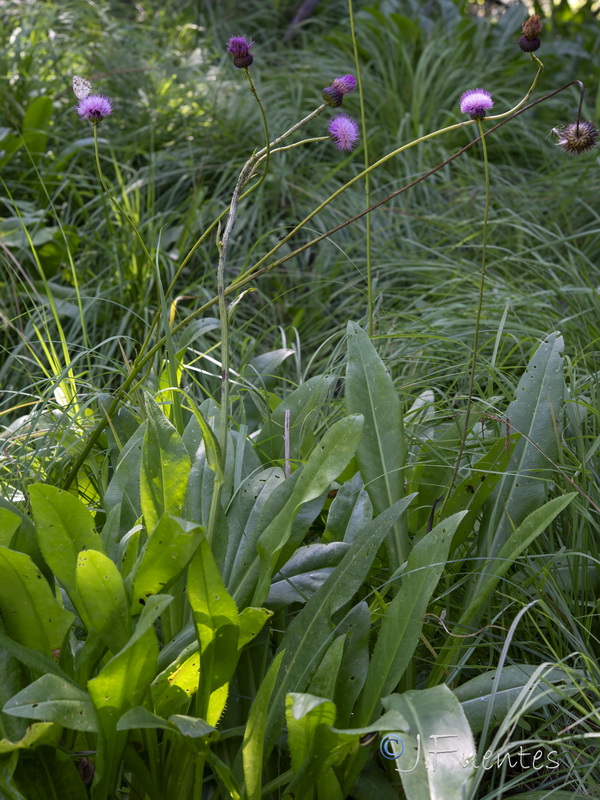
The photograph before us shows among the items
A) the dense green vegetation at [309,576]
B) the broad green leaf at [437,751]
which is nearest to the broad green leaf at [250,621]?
the dense green vegetation at [309,576]

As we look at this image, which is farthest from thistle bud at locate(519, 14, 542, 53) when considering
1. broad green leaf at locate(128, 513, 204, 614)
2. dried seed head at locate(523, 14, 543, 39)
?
broad green leaf at locate(128, 513, 204, 614)

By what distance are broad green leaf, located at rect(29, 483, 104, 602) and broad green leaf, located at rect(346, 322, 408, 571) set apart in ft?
1.63

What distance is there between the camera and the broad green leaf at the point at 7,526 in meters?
1.13

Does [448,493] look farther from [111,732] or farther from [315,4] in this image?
[315,4]

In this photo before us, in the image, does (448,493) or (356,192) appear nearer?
(448,493)

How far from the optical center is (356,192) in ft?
11.6

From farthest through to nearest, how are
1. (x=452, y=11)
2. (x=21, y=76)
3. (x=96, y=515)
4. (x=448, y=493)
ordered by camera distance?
(x=452, y=11)
(x=21, y=76)
(x=96, y=515)
(x=448, y=493)

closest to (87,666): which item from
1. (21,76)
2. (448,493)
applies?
(448,493)

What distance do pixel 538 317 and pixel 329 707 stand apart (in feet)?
5.40

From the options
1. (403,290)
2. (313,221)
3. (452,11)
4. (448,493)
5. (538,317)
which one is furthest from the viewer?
(452,11)

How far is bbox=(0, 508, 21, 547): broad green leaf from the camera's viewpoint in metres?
1.13

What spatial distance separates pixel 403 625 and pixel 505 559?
204 mm

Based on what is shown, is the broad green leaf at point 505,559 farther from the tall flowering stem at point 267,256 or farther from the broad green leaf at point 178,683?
the tall flowering stem at point 267,256

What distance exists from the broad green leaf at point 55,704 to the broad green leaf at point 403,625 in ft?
1.25
